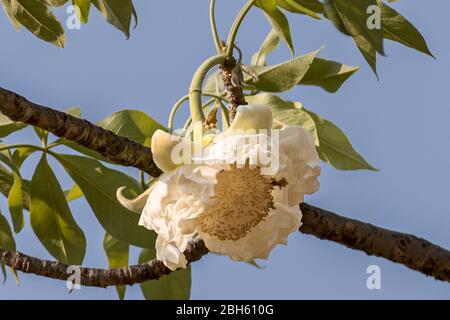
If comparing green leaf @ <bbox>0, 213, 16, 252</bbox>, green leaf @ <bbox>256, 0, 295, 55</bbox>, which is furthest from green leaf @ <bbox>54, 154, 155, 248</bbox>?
green leaf @ <bbox>256, 0, 295, 55</bbox>

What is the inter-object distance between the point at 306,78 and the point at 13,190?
0.61m

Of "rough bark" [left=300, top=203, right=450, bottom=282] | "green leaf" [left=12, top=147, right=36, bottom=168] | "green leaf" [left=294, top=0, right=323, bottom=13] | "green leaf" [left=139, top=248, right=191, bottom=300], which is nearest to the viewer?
"green leaf" [left=294, top=0, right=323, bottom=13]

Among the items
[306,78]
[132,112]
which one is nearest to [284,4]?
[306,78]

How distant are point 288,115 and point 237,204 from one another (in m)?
0.40

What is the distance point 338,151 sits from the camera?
1749 millimetres

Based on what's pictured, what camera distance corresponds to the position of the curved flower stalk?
47.0 inches

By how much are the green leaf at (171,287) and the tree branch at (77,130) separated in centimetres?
45

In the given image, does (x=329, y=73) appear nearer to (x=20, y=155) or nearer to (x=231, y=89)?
(x=231, y=89)

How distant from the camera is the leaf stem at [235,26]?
1.52 m

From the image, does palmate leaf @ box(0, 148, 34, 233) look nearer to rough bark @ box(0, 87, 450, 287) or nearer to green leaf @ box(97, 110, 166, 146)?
rough bark @ box(0, 87, 450, 287)

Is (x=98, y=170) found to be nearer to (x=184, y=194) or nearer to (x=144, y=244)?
(x=144, y=244)

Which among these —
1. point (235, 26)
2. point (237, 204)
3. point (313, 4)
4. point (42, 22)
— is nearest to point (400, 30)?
point (313, 4)

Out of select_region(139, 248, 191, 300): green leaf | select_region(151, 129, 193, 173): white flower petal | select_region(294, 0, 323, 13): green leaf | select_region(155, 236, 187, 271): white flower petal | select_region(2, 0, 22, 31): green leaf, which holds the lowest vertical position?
select_region(155, 236, 187, 271): white flower petal

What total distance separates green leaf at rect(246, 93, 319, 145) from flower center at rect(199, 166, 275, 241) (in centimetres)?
33
